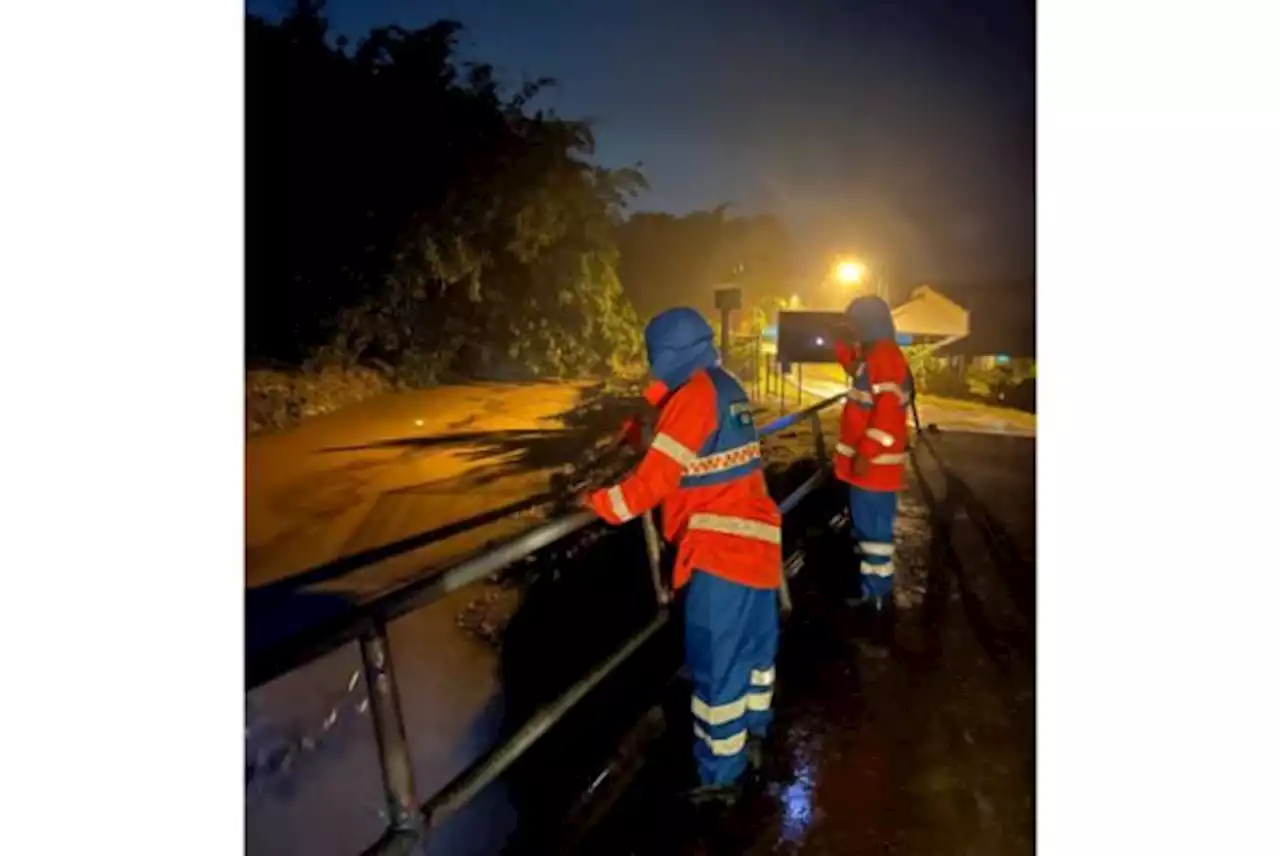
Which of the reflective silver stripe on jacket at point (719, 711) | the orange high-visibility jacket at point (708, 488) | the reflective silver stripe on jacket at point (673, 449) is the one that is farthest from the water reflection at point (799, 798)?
the reflective silver stripe on jacket at point (673, 449)

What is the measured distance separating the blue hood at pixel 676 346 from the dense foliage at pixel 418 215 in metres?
0.04

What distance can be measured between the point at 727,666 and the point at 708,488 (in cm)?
27

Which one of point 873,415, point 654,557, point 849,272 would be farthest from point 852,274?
point 654,557

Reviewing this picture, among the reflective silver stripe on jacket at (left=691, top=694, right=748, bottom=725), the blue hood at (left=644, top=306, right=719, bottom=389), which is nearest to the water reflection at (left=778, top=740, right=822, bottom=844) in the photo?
the reflective silver stripe on jacket at (left=691, top=694, right=748, bottom=725)

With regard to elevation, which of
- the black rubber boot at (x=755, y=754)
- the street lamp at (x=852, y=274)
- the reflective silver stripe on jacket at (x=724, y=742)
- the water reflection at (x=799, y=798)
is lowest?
the water reflection at (x=799, y=798)

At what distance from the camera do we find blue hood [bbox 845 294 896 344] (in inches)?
66.2

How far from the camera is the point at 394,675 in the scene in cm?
138

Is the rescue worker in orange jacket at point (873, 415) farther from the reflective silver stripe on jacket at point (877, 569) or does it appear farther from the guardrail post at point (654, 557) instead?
the guardrail post at point (654, 557)

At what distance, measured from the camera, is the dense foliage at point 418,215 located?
61.3 inches

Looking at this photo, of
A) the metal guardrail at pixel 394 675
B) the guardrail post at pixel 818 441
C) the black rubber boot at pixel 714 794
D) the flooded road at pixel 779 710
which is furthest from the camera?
the guardrail post at pixel 818 441

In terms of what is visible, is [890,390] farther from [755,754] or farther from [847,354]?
[755,754]
